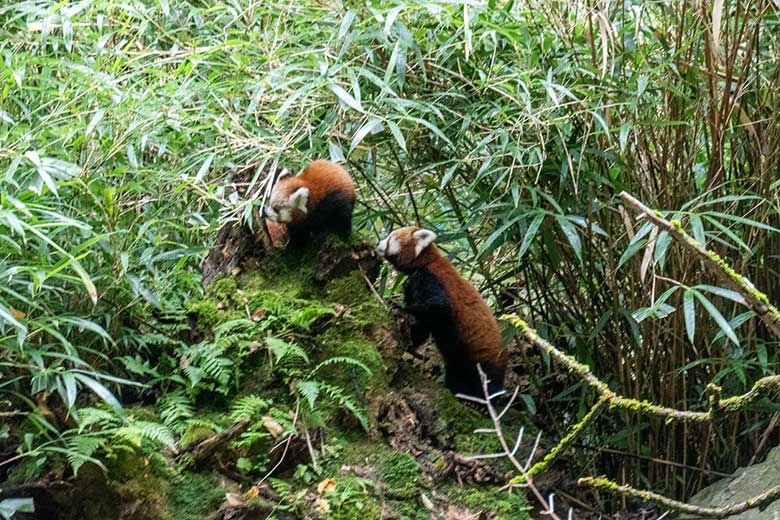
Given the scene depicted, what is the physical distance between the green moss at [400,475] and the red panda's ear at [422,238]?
1000 millimetres

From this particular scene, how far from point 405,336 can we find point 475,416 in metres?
0.45

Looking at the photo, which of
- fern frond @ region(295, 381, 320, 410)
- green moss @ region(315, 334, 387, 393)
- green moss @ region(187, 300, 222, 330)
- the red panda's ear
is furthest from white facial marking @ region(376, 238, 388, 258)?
fern frond @ region(295, 381, 320, 410)

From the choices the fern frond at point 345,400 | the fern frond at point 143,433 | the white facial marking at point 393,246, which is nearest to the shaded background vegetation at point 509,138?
the white facial marking at point 393,246

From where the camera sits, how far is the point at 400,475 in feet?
8.36

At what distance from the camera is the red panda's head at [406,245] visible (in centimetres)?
328

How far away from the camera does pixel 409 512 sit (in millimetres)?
2463

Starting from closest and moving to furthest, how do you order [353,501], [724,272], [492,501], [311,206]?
[724,272]
[353,501]
[492,501]
[311,206]

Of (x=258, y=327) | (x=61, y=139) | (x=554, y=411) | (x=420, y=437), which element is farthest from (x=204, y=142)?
(x=554, y=411)

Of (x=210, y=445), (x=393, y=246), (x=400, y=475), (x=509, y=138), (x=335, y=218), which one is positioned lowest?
(x=400, y=475)

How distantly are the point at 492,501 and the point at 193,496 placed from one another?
39.2 inches

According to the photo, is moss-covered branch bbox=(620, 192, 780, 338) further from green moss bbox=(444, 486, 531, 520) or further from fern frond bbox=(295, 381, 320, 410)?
green moss bbox=(444, 486, 531, 520)

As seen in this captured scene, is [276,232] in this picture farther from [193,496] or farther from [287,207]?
[193,496]

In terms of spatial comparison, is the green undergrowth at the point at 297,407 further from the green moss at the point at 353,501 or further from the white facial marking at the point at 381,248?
the white facial marking at the point at 381,248

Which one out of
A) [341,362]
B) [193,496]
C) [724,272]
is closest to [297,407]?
[341,362]
